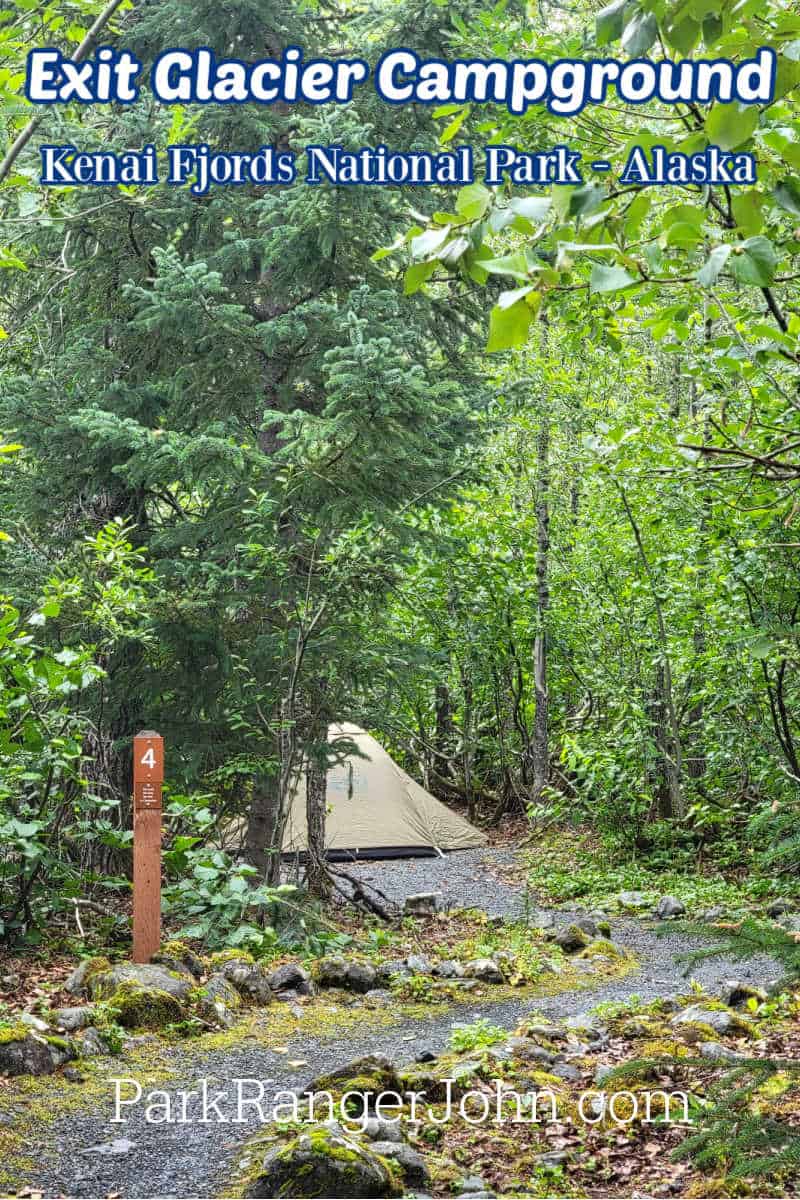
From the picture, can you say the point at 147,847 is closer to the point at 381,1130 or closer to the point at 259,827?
the point at 259,827

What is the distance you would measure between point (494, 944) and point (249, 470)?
3.61 meters

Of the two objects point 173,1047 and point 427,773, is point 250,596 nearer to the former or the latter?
point 173,1047

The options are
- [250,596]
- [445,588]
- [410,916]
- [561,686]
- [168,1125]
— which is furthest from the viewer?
[561,686]

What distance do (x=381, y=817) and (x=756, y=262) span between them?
39.2ft

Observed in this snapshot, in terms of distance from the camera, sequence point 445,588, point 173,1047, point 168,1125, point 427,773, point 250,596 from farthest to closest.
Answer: point 427,773 < point 445,588 < point 250,596 < point 173,1047 < point 168,1125

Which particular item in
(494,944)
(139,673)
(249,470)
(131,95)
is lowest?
(494,944)

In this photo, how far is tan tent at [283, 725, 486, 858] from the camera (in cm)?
1295

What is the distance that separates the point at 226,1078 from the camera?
4.33 metres

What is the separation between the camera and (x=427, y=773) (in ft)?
56.6

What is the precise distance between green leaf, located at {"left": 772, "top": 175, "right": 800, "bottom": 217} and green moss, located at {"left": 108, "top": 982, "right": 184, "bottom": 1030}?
4.25m

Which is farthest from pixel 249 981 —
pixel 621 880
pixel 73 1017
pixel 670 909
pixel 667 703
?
pixel 667 703

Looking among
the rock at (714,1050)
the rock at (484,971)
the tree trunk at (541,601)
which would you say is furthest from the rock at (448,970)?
the tree trunk at (541,601)

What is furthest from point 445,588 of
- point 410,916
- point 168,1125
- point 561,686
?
point 168,1125

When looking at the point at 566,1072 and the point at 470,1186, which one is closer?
the point at 470,1186
